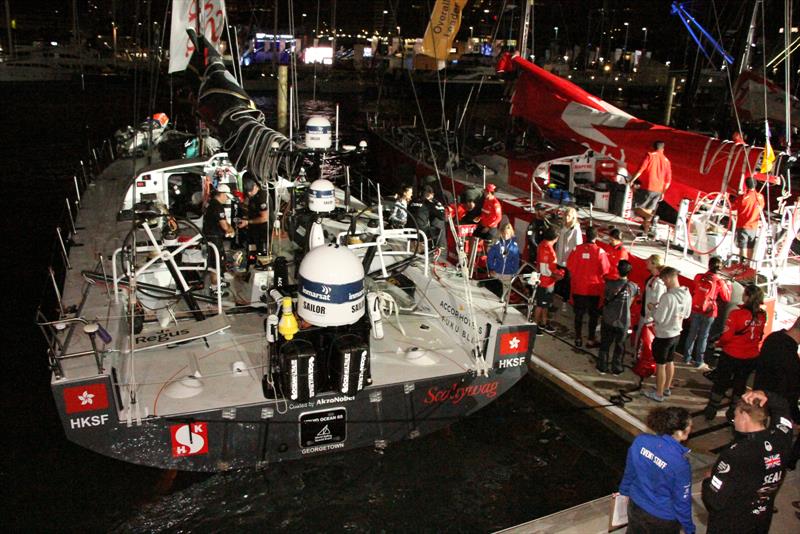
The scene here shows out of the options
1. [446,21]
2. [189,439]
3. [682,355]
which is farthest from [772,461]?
[446,21]

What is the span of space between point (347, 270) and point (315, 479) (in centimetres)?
231

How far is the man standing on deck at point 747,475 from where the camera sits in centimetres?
401

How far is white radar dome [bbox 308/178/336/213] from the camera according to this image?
312 inches

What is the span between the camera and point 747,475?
13.2 feet

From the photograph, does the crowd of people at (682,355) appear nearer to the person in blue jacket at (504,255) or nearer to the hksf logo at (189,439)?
the person in blue jacket at (504,255)

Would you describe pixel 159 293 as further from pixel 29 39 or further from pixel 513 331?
pixel 29 39

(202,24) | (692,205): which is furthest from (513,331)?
(202,24)

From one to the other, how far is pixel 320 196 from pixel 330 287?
2.79 metres

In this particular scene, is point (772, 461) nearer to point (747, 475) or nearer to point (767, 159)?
point (747, 475)

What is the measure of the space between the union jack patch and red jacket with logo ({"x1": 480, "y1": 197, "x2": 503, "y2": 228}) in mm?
6795

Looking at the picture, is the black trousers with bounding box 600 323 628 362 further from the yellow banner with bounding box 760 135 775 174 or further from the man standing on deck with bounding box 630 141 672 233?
the man standing on deck with bounding box 630 141 672 233

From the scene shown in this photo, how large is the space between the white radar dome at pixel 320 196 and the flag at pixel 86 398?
11.3ft

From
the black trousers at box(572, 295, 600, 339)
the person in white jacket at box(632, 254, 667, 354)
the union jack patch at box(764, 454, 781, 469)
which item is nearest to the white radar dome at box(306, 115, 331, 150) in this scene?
the black trousers at box(572, 295, 600, 339)

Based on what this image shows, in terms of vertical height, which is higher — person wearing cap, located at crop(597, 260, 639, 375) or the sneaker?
person wearing cap, located at crop(597, 260, 639, 375)
